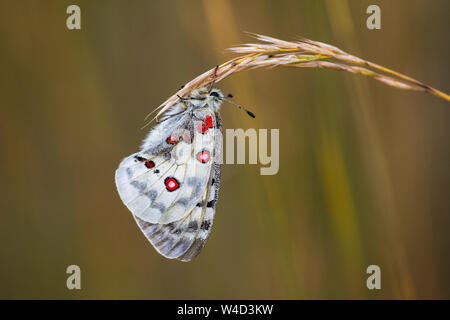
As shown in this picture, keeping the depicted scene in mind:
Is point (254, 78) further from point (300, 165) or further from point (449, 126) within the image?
point (449, 126)

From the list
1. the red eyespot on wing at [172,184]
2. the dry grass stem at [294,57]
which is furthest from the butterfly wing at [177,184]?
the dry grass stem at [294,57]

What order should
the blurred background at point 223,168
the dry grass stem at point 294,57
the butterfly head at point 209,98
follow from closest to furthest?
the dry grass stem at point 294,57 → the butterfly head at point 209,98 → the blurred background at point 223,168

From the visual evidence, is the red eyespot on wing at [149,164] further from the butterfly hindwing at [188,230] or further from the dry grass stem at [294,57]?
the dry grass stem at [294,57]

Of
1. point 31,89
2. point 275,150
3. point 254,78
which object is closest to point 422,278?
point 275,150

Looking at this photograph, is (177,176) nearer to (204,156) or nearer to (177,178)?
(177,178)

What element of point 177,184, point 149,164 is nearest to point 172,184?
point 177,184

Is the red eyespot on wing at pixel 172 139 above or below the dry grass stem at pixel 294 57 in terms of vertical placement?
below

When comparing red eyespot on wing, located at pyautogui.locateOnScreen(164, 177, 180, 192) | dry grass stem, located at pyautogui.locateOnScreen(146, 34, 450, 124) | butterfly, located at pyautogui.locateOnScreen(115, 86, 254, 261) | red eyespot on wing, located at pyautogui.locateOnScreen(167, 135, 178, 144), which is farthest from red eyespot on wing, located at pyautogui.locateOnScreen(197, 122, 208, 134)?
dry grass stem, located at pyautogui.locateOnScreen(146, 34, 450, 124)
